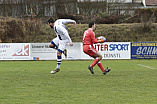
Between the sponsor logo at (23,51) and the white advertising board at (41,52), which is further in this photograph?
the white advertising board at (41,52)

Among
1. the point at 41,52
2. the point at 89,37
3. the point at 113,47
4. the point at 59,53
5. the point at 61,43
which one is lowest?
the point at 41,52

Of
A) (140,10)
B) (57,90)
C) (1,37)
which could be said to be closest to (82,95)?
(57,90)

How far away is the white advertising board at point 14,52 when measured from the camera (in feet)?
89.5

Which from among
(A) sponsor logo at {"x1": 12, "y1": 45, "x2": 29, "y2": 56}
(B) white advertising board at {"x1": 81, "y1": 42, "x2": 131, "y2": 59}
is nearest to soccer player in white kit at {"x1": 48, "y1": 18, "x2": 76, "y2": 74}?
(A) sponsor logo at {"x1": 12, "y1": 45, "x2": 29, "y2": 56}

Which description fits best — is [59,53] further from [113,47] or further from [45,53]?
[113,47]

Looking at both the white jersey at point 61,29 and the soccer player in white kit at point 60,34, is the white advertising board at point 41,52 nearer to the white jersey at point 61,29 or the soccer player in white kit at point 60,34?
the soccer player in white kit at point 60,34

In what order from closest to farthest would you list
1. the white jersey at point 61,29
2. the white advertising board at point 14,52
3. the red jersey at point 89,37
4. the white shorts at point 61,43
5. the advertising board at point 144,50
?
the red jersey at point 89,37 → the white jersey at point 61,29 → the white shorts at point 61,43 → the white advertising board at point 14,52 → the advertising board at point 144,50

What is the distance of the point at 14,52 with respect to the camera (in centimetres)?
2734

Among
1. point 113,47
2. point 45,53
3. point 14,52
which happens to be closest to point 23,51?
point 14,52

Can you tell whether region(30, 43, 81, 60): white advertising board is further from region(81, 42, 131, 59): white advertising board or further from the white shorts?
the white shorts

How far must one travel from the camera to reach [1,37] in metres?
36.5

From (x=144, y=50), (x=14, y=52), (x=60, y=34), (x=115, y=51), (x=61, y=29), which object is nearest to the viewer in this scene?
(x=61, y=29)

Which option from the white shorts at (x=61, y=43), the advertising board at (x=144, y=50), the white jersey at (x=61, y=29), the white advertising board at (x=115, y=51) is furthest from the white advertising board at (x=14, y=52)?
the white jersey at (x=61, y=29)

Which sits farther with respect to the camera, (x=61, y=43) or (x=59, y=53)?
(x=61, y=43)
